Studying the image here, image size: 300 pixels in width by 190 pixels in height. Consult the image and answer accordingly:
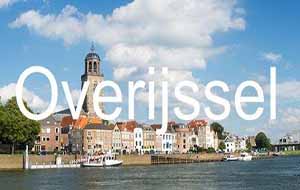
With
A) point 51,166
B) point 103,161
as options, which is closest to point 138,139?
point 103,161

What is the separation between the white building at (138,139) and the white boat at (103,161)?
47251 mm

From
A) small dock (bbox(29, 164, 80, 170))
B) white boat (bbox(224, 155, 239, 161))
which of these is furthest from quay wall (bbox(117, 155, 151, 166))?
white boat (bbox(224, 155, 239, 161))

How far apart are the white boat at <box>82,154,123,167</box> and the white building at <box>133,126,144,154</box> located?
47251mm

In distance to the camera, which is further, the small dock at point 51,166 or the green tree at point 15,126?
the small dock at point 51,166

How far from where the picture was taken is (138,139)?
188 m

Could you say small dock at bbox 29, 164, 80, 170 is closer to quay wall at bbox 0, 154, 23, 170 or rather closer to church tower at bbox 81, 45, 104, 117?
quay wall at bbox 0, 154, 23, 170

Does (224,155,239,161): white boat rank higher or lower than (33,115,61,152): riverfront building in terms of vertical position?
lower

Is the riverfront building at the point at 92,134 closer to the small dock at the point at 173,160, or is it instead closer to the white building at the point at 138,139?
the white building at the point at 138,139

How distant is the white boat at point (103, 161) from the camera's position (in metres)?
131

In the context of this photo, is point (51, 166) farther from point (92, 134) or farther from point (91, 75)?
point (91, 75)

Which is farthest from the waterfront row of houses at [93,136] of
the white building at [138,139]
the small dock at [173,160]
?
the small dock at [173,160]

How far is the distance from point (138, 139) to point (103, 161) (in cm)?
5269

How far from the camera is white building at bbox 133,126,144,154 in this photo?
18606cm

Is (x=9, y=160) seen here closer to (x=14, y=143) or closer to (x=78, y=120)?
(x=14, y=143)
